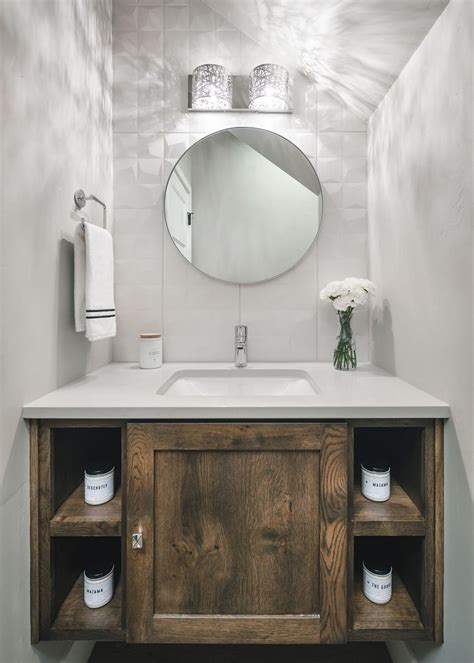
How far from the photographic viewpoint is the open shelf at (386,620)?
1.04 meters

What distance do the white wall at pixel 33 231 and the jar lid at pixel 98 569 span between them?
6.3 inches

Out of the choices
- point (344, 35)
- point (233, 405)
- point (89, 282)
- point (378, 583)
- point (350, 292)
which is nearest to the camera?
point (233, 405)

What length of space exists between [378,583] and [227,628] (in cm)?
42

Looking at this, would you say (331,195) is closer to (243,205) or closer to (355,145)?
(355,145)

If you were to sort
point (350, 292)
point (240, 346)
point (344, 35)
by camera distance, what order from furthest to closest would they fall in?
1. point (240, 346)
2. point (350, 292)
3. point (344, 35)

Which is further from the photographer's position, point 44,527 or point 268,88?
point 268,88

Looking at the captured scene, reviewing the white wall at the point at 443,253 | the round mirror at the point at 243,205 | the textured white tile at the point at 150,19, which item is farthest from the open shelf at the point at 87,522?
the textured white tile at the point at 150,19

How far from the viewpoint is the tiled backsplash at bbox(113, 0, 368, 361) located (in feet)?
5.43

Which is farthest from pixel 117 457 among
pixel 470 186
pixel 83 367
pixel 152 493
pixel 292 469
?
pixel 470 186

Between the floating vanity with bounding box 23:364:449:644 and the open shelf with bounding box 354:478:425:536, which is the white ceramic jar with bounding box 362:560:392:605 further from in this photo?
the open shelf with bounding box 354:478:425:536

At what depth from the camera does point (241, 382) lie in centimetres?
153

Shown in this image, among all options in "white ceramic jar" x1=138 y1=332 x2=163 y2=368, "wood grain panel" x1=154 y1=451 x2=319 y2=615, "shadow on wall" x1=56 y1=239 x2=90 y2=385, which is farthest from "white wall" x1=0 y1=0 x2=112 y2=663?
"wood grain panel" x1=154 y1=451 x2=319 y2=615

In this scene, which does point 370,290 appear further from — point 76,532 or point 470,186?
point 76,532

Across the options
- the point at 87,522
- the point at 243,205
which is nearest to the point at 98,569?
the point at 87,522
